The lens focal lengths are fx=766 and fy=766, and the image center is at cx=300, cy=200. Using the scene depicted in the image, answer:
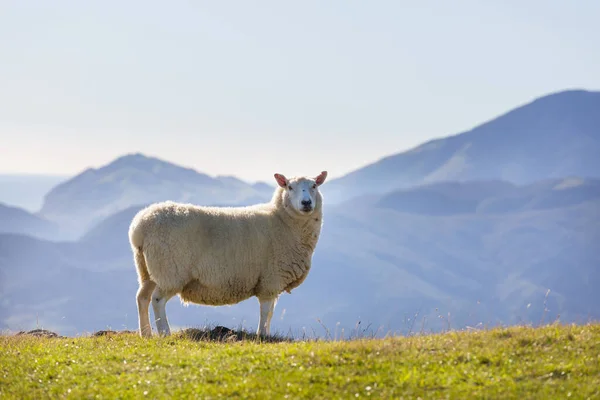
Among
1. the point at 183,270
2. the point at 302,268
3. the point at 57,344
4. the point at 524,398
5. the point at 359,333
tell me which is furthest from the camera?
the point at 302,268

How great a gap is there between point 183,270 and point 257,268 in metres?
1.90

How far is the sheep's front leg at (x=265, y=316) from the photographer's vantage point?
1711 cm

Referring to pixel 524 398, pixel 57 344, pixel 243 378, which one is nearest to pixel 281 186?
pixel 57 344

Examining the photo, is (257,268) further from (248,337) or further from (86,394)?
(86,394)

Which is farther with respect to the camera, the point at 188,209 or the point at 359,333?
the point at 188,209

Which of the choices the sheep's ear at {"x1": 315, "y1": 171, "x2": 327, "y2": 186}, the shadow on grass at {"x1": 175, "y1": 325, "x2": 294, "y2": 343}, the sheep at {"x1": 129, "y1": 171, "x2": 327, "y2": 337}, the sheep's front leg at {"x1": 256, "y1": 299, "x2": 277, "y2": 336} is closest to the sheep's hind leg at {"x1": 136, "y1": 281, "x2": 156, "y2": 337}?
the sheep at {"x1": 129, "y1": 171, "x2": 327, "y2": 337}

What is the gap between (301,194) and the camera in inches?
754

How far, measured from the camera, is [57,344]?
14344 mm

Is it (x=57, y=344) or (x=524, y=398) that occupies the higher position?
(x=57, y=344)

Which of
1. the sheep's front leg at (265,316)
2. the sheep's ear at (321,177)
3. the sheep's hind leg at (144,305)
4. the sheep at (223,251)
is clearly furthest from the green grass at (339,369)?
the sheep's ear at (321,177)

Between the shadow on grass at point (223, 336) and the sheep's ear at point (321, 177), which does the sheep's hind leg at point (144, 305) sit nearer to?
the shadow on grass at point (223, 336)

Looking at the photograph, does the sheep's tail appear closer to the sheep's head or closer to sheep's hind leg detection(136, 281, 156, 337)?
sheep's hind leg detection(136, 281, 156, 337)

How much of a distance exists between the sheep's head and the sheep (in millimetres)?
25

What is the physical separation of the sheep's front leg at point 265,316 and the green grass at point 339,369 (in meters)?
3.65
